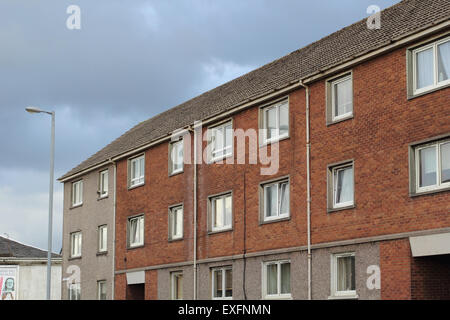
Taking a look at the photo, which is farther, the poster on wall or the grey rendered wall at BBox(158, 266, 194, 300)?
the poster on wall

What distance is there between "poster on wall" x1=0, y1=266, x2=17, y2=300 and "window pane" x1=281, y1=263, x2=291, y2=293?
1248 inches

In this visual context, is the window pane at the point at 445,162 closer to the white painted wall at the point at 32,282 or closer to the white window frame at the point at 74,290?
the white window frame at the point at 74,290

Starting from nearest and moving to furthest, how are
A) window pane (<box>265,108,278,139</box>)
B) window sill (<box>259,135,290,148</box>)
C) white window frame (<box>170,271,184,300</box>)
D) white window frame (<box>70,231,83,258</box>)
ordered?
window sill (<box>259,135,290,148</box>) < window pane (<box>265,108,278,139</box>) < white window frame (<box>170,271,184,300</box>) < white window frame (<box>70,231,83,258</box>)

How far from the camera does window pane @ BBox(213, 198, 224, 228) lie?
28938mm

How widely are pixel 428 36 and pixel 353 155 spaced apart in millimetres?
4203

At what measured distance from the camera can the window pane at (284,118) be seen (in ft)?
84.8

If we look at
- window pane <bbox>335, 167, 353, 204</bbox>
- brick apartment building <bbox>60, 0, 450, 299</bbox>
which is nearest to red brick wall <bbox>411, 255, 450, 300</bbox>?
brick apartment building <bbox>60, 0, 450, 299</bbox>

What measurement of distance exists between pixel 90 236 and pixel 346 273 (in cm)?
1927

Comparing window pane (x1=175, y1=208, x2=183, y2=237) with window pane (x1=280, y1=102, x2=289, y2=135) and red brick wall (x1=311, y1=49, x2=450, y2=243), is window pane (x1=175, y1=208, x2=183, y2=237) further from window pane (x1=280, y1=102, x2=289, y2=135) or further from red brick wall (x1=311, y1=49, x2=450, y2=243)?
red brick wall (x1=311, y1=49, x2=450, y2=243)

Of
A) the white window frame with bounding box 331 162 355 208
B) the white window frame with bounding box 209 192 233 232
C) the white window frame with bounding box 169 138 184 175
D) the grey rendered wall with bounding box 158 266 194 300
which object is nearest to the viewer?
the white window frame with bounding box 331 162 355 208

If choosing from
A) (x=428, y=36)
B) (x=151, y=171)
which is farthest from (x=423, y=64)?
(x=151, y=171)

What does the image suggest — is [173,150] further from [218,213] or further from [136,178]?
[218,213]

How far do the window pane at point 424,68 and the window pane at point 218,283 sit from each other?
11.2 m

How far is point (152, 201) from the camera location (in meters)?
33.5
